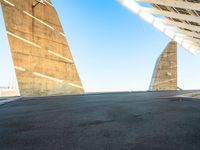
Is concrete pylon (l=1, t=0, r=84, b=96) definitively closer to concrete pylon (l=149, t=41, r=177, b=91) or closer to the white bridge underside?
the white bridge underside

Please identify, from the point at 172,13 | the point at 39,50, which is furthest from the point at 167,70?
the point at 39,50

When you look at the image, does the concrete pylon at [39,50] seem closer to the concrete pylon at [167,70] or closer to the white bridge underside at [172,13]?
the white bridge underside at [172,13]

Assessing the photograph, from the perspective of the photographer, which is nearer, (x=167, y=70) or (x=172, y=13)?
(x=172, y=13)

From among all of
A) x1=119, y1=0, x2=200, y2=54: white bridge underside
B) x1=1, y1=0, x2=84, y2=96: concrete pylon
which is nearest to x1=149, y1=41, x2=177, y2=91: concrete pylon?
x1=119, y1=0, x2=200, y2=54: white bridge underside

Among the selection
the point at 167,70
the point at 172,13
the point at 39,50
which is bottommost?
the point at 167,70

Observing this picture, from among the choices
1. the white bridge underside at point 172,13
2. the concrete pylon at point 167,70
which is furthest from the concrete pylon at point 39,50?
the concrete pylon at point 167,70

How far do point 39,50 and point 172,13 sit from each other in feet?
43.3

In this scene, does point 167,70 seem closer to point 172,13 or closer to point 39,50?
point 172,13

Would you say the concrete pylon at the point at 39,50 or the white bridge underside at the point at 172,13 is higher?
the white bridge underside at the point at 172,13

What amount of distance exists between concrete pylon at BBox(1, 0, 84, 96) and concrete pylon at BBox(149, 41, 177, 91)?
17.0m

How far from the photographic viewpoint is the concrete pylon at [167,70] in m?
40.1

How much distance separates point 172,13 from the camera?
1071 inches

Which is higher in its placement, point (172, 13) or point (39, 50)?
point (172, 13)

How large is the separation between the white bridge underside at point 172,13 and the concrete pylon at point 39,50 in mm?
8935
